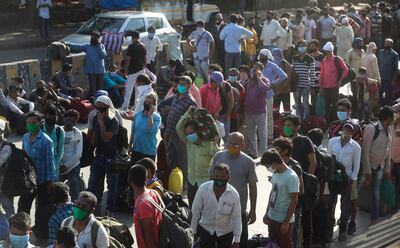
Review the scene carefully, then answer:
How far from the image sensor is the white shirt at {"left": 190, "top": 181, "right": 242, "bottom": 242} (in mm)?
7883

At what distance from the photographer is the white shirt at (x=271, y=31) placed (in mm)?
20891

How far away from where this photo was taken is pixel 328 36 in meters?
22.7

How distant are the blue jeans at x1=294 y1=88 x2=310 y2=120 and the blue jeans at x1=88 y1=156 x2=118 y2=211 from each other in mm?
5906

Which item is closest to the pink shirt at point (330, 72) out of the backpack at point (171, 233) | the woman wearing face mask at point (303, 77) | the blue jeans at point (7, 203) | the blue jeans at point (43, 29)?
the woman wearing face mask at point (303, 77)

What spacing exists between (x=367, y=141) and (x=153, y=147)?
2747 millimetres

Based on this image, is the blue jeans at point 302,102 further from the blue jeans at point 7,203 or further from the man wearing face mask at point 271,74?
the blue jeans at point 7,203

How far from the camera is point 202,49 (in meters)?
19.2

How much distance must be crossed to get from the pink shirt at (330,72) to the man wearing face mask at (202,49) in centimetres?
389

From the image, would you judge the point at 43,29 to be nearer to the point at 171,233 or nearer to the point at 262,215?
the point at 262,215

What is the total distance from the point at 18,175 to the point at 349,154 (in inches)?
154

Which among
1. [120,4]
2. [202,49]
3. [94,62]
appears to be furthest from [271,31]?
[120,4]

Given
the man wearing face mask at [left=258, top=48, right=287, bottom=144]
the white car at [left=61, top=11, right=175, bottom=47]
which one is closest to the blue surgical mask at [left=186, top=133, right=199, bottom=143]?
the man wearing face mask at [left=258, top=48, right=287, bottom=144]

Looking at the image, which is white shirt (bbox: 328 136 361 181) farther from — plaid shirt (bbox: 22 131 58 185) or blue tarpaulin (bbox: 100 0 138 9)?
blue tarpaulin (bbox: 100 0 138 9)

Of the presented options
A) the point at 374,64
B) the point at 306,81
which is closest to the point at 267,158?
the point at 306,81
